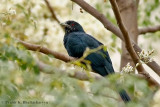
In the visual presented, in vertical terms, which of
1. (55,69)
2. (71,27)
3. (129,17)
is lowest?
(55,69)

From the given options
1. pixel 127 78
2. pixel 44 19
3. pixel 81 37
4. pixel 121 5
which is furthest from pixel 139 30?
pixel 127 78

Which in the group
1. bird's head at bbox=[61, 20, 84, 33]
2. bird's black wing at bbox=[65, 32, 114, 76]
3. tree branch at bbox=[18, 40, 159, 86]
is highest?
bird's head at bbox=[61, 20, 84, 33]

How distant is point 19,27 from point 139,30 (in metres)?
2.03

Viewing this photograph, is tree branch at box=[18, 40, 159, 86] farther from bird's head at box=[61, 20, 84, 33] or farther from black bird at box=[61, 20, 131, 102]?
bird's head at box=[61, 20, 84, 33]

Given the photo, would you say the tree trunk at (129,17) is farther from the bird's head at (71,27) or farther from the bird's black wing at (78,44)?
the bird's head at (71,27)

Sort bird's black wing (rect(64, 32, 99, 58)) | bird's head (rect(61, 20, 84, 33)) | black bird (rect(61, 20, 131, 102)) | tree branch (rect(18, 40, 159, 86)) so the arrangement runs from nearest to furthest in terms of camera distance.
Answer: tree branch (rect(18, 40, 159, 86))
black bird (rect(61, 20, 131, 102))
bird's black wing (rect(64, 32, 99, 58))
bird's head (rect(61, 20, 84, 33))

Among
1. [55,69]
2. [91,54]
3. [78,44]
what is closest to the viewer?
[55,69]

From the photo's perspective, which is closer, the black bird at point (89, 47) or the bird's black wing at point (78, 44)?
the black bird at point (89, 47)

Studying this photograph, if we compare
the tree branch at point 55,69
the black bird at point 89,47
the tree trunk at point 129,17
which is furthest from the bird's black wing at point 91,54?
the tree branch at point 55,69

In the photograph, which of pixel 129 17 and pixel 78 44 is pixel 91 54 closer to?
pixel 78 44

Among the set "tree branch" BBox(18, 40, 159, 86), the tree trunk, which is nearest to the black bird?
the tree trunk

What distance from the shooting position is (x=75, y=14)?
689cm

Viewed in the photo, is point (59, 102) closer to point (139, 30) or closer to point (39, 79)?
point (39, 79)

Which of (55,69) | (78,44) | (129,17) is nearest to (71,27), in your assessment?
(78,44)
